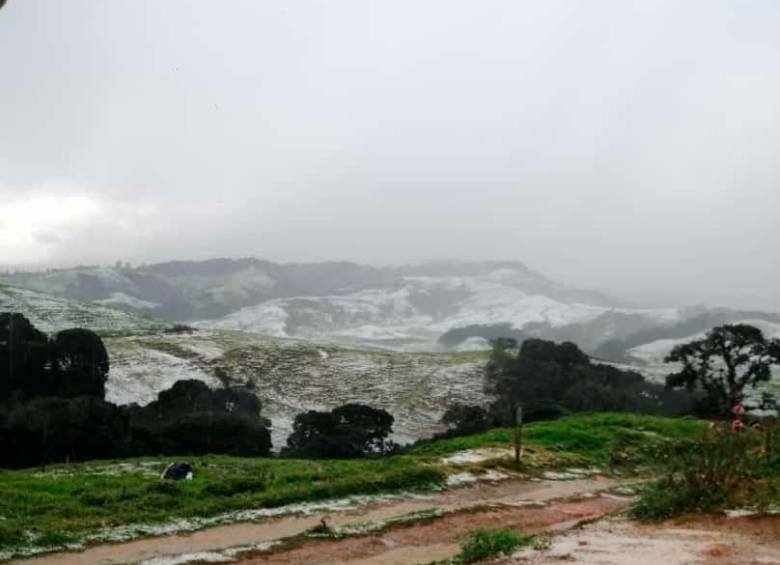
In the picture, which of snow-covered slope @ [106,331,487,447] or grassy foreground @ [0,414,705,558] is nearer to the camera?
grassy foreground @ [0,414,705,558]

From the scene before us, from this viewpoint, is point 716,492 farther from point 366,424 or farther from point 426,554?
point 366,424

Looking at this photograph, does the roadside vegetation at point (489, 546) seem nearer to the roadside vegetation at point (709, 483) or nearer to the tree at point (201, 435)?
the roadside vegetation at point (709, 483)

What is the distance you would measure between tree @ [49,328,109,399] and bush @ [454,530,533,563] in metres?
51.1

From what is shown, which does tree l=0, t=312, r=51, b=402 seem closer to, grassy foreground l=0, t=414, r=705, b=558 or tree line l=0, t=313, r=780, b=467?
tree line l=0, t=313, r=780, b=467

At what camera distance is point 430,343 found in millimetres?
194750

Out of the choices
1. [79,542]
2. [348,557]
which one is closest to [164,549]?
[79,542]

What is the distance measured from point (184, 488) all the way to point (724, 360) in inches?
1707

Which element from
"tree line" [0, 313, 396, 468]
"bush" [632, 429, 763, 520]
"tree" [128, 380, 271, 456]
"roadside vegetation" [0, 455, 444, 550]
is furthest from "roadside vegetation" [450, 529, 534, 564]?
"tree" [128, 380, 271, 456]

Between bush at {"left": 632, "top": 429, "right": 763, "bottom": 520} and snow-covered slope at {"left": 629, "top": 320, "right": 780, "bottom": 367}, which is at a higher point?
bush at {"left": 632, "top": 429, "right": 763, "bottom": 520}

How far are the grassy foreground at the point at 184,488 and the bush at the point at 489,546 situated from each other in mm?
7335

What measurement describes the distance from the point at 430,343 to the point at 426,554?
180 metres

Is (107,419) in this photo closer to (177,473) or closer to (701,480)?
(177,473)

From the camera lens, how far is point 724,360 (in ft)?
179

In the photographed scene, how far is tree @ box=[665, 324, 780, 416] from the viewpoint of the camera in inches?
2090
